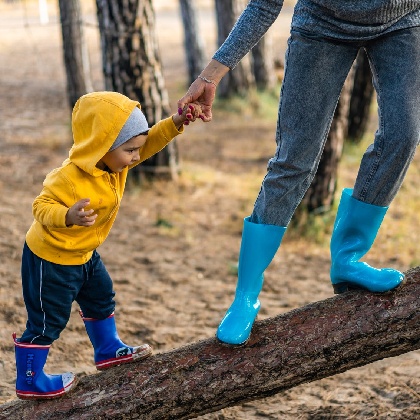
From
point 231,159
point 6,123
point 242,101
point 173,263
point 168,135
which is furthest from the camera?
point 242,101

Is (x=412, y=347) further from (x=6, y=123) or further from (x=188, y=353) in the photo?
(x=6, y=123)

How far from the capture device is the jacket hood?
279 cm

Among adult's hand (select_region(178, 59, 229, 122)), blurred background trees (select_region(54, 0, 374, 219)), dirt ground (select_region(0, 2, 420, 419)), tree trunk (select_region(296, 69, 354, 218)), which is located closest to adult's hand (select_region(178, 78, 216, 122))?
adult's hand (select_region(178, 59, 229, 122))

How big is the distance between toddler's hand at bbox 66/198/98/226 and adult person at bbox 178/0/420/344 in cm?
59

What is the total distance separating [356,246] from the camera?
10.6 ft

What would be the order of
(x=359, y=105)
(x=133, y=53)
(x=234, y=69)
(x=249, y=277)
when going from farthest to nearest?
1. (x=234, y=69)
2. (x=359, y=105)
3. (x=133, y=53)
4. (x=249, y=277)

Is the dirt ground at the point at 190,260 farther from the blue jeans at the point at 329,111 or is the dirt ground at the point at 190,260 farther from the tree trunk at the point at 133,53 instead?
the blue jeans at the point at 329,111

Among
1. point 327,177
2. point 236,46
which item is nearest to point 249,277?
point 236,46

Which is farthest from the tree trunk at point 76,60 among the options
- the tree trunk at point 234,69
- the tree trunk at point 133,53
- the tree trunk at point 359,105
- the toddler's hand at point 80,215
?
the toddler's hand at point 80,215

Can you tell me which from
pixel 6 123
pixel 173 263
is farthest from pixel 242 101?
pixel 173 263

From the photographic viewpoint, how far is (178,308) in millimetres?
5305

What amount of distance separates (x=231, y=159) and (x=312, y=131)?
6.17 meters

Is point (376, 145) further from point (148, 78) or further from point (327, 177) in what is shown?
point (148, 78)

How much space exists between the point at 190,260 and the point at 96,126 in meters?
3.58
